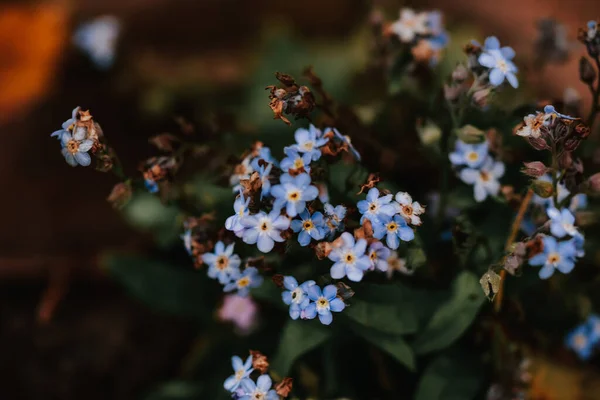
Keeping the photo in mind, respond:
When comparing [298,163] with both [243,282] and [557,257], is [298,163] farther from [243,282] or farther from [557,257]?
[557,257]

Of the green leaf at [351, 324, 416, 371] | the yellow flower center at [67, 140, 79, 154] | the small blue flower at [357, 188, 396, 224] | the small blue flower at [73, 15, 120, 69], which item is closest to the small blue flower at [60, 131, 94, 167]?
the yellow flower center at [67, 140, 79, 154]

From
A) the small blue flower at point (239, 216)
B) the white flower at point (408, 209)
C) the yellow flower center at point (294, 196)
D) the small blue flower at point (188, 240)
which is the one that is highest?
the yellow flower center at point (294, 196)

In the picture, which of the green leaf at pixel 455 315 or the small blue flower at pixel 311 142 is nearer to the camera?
the small blue flower at pixel 311 142

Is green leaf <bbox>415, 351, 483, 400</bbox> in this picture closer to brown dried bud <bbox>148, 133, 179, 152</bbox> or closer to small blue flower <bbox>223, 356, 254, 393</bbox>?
small blue flower <bbox>223, 356, 254, 393</bbox>

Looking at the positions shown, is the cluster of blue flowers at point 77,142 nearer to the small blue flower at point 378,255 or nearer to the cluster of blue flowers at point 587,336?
the small blue flower at point 378,255

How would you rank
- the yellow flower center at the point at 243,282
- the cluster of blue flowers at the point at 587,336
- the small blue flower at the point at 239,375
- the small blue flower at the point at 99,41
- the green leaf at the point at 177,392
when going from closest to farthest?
the small blue flower at the point at 239,375 → the yellow flower center at the point at 243,282 → the cluster of blue flowers at the point at 587,336 → the green leaf at the point at 177,392 → the small blue flower at the point at 99,41

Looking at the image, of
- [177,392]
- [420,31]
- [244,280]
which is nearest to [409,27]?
[420,31]

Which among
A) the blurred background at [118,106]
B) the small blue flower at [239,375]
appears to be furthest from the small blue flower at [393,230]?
the blurred background at [118,106]
